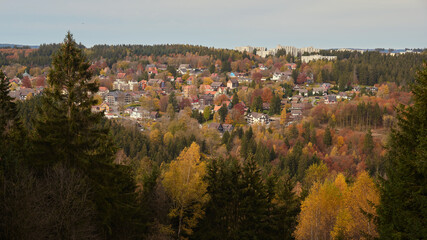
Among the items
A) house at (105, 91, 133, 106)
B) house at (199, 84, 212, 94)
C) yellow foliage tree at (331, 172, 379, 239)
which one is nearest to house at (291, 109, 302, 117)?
house at (199, 84, 212, 94)

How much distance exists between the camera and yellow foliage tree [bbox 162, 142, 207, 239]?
13555mm

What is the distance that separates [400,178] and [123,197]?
8.93 meters

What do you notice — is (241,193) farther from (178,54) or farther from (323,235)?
(178,54)

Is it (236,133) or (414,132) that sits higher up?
(414,132)

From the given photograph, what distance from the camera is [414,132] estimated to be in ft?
28.0

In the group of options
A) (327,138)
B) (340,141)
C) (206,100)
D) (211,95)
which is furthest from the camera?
(211,95)

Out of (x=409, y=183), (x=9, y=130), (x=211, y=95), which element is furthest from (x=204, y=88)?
(x=409, y=183)

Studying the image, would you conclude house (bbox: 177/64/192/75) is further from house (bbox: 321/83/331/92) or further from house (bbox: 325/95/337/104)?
house (bbox: 325/95/337/104)

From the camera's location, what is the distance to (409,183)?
8055mm

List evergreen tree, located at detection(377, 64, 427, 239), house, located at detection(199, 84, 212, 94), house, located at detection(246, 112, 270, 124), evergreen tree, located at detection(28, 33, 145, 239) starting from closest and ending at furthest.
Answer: evergreen tree, located at detection(377, 64, 427, 239) → evergreen tree, located at detection(28, 33, 145, 239) → house, located at detection(246, 112, 270, 124) → house, located at detection(199, 84, 212, 94)

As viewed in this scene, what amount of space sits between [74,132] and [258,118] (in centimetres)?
5889

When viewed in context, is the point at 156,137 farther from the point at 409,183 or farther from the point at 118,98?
the point at 409,183

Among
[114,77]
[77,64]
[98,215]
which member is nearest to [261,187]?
[98,215]

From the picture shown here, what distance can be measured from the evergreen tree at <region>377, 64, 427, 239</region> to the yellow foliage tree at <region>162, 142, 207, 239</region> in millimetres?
7014
